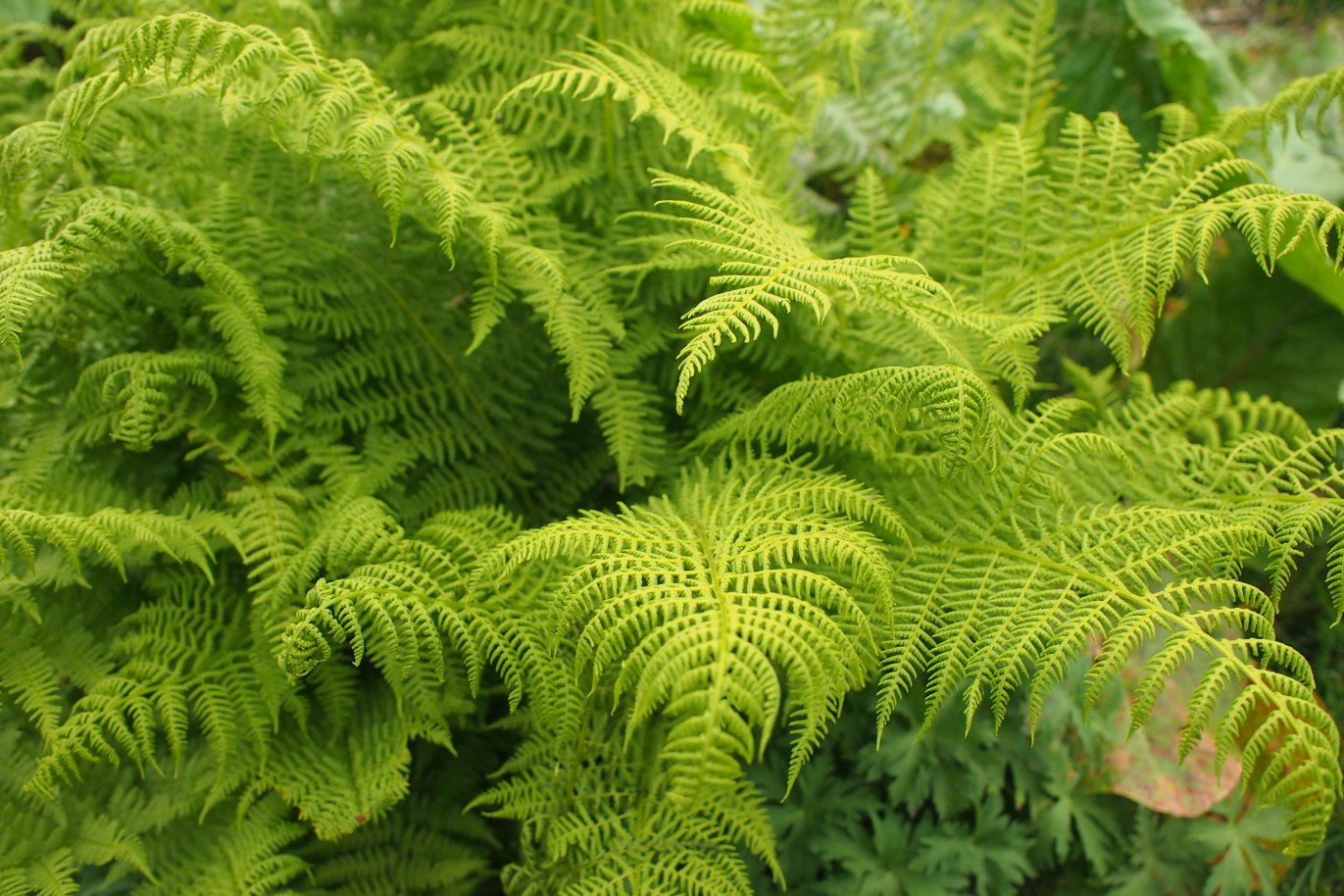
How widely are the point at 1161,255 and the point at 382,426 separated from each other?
1.45m

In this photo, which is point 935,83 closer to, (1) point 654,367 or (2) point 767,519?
(1) point 654,367

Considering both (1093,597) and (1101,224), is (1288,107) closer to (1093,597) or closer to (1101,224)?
(1101,224)

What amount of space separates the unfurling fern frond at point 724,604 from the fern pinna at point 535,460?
0.01 m

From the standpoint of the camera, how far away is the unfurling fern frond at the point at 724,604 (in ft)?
3.20

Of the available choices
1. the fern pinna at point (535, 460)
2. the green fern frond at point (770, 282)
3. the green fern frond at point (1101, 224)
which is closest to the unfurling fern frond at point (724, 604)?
the fern pinna at point (535, 460)

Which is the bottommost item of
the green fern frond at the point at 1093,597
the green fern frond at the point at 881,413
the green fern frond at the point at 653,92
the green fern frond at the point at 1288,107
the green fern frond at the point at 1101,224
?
the green fern frond at the point at 1093,597

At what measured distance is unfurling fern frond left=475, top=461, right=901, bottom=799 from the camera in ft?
3.20

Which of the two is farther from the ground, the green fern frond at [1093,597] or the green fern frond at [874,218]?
the green fern frond at [874,218]

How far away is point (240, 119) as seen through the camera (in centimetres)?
166

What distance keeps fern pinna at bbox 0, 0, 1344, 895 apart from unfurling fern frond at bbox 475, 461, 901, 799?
1 centimetres

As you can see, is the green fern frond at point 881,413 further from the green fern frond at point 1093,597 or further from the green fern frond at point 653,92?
the green fern frond at point 653,92

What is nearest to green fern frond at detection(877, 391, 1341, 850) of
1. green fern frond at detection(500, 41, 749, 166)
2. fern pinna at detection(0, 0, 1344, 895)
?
fern pinna at detection(0, 0, 1344, 895)

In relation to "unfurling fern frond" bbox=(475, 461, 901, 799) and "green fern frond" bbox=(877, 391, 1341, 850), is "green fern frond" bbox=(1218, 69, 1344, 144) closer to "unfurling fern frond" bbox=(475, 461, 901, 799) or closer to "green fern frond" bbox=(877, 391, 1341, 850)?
"green fern frond" bbox=(877, 391, 1341, 850)

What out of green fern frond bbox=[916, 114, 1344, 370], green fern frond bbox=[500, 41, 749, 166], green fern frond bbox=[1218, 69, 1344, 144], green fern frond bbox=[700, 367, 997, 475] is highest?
green fern frond bbox=[1218, 69, 1344, 144]
